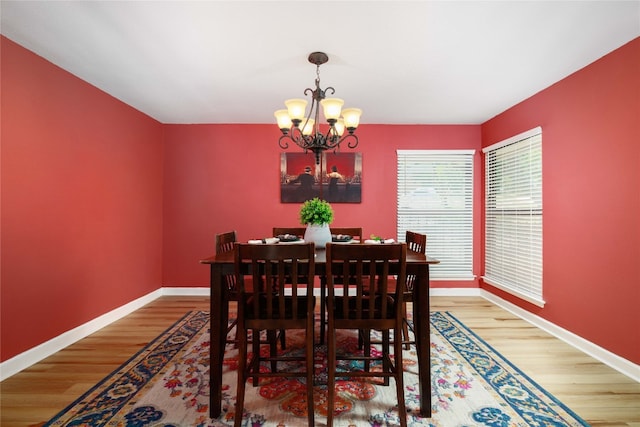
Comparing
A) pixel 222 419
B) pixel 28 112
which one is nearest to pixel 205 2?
pixel 28 112

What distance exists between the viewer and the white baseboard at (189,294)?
2.34 m

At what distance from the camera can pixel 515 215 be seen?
12.3 ft

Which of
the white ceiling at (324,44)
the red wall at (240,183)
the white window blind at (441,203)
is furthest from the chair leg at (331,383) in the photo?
the white window blind at (441,203)

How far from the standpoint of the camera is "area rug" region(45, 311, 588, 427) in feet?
5.99

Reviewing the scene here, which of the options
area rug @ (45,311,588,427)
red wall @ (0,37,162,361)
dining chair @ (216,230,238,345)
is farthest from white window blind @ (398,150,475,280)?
red wall @ (0,37,162,361)

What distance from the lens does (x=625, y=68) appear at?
2406 millimetres

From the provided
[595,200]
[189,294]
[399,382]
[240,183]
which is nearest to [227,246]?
[399,382]

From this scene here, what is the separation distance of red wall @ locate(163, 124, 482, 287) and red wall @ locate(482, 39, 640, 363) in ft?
4.59

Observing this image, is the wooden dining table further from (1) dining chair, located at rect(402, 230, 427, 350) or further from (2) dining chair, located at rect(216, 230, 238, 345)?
(1) dining chair, located at rect(402, 230, 427, 350)

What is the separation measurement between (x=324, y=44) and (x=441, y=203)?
2991 mm

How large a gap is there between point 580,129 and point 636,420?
2.23 meters

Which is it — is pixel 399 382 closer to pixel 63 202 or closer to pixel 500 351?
pixel 500 351

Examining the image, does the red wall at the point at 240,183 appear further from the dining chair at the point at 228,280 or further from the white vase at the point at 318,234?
the white vase at the point at 318,234

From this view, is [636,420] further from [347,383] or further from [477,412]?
[347,383]
